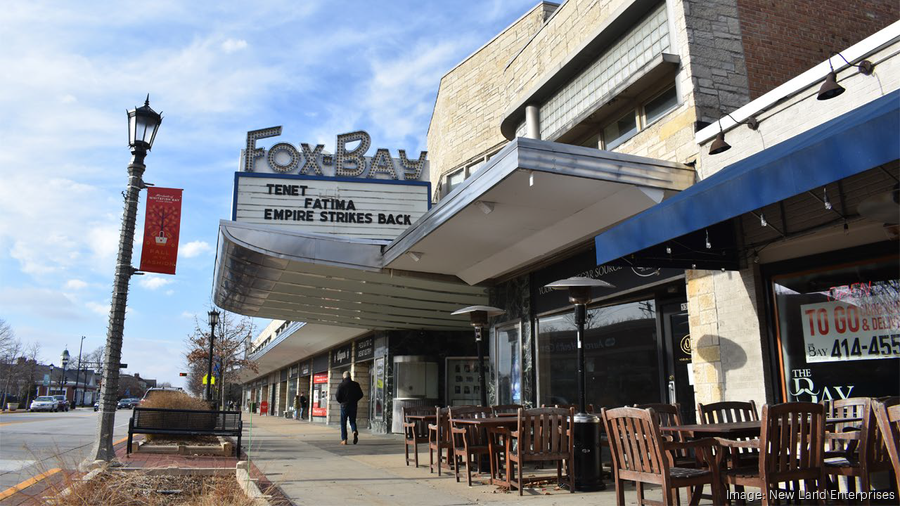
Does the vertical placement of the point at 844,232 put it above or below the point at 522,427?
above

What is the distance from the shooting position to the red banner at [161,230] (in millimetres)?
8883

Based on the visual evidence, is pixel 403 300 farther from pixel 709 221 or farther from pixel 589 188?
pixel 709 221

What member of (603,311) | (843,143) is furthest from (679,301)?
(843,143)

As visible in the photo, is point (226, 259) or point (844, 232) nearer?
point (844, 232)

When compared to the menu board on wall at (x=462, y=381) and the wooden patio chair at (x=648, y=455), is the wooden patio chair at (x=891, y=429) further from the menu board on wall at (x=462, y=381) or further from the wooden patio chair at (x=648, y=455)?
the menu board on wall at (x=462, y=381)

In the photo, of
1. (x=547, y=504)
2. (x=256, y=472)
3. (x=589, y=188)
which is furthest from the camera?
(x=256, y=472)

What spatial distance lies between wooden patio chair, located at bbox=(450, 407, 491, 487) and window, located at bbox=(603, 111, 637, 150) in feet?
16.0

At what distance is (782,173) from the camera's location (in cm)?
496

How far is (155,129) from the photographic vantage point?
Answer: 906cm

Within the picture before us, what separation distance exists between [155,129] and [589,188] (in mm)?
6242

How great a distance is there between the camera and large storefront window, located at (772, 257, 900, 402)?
20.6 ft

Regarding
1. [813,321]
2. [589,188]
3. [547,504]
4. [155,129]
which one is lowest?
[547,504]

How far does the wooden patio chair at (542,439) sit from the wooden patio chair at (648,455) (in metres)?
1.85

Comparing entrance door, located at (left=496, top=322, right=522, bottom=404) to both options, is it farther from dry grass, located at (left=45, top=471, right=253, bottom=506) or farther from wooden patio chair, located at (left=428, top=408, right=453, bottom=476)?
dry grass, located at (left=45, top=471, right=253, bottom=506)
